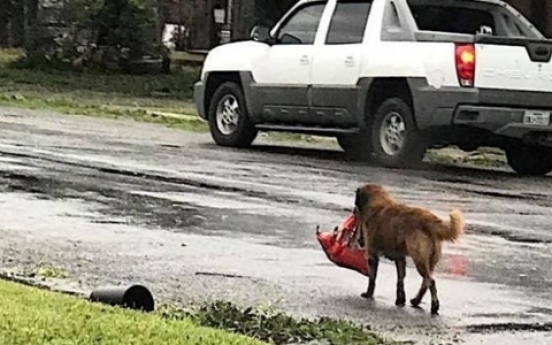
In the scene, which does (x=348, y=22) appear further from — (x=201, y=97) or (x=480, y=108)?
(x=201, y=97)

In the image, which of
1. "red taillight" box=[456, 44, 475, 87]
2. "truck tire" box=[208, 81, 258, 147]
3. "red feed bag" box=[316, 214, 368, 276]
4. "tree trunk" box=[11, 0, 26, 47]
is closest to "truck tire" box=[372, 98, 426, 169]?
"red taillight" box=[456, 44, 475, 87]

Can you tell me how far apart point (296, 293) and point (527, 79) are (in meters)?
7.91

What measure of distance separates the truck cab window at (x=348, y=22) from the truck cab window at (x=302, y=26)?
12.4 inches

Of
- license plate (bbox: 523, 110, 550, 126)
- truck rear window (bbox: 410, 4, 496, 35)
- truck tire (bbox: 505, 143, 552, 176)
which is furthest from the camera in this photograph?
truck tire (bbox: 505, 143, 552, 176)

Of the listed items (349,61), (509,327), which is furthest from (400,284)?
(349,61)

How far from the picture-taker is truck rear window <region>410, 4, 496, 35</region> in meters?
15.5

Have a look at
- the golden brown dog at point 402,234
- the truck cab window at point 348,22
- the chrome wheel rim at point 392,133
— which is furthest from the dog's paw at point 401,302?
the truck cab window at point 348,22

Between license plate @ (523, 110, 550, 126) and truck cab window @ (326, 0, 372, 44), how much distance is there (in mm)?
2083

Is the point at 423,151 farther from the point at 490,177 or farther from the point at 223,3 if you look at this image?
the point at 223,3

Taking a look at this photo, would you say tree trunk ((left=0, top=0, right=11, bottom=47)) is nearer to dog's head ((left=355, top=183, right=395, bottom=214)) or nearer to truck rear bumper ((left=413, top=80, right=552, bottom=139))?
truck rear bumper ((left=413, top=80, right=552, bottom=139))

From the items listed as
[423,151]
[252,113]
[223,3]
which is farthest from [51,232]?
[223,3]

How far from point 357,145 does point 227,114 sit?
174 cm

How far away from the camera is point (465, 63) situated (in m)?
14.3

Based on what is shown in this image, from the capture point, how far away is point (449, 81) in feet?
47.2
